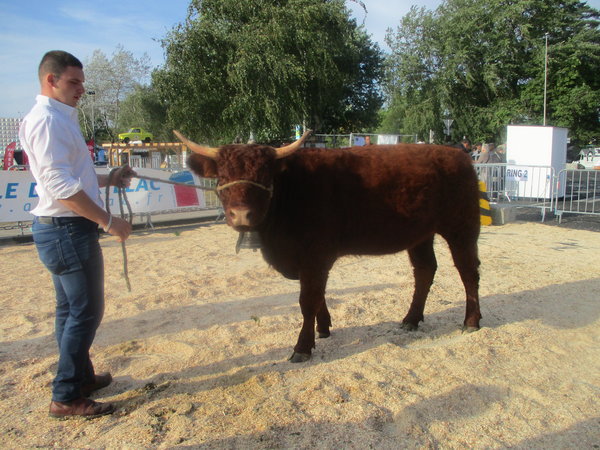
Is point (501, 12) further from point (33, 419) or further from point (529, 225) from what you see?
point (33, 419)

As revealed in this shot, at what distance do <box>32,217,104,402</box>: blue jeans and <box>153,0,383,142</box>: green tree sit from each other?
45.1 ft

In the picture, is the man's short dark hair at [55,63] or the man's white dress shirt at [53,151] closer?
the man's white dress shirt at [53,151]

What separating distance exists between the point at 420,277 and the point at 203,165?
2418 mm

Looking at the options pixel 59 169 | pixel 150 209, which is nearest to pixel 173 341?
pixel 59 169

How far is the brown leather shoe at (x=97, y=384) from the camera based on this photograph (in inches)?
123

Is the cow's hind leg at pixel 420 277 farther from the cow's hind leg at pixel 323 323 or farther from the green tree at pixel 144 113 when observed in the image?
the green tree at pixel 144 113

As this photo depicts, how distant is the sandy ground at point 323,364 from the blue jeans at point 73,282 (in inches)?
12.1

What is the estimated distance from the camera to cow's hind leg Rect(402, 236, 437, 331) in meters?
4.38

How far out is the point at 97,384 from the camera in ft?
10.5

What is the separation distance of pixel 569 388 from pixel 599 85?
35842mm

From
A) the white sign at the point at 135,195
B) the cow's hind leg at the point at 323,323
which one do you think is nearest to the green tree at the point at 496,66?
the white sign at the point at 135,195

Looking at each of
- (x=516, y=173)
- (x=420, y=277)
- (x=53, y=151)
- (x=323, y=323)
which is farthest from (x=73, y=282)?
(x=516, y=173)

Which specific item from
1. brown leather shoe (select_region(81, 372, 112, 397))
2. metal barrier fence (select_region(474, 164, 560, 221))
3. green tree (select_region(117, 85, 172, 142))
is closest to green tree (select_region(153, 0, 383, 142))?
metal barrier fence (select_region(474, 164, 560, 221))

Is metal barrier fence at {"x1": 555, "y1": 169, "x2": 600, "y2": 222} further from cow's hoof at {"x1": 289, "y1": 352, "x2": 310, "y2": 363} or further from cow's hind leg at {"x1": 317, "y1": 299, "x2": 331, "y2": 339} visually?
cow's hoof at {"x1": 289, "y1": 352, "x2": 310, "y2": 363}
